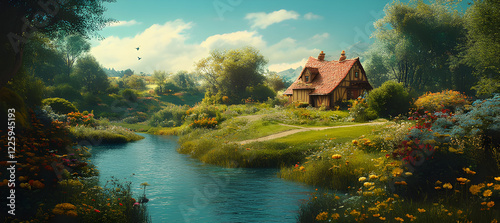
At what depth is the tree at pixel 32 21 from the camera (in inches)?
497

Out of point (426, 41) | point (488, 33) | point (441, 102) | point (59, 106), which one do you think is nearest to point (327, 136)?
point (441, 102)

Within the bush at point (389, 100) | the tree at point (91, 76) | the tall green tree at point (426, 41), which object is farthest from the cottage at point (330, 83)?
the tree at point (91, 76)

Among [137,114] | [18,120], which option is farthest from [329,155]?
[137,114]

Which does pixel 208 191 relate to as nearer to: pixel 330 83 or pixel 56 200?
pixel 56 200

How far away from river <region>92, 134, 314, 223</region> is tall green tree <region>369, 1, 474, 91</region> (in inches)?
1411

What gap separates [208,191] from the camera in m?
10.6

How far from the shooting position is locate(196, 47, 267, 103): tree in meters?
49.5

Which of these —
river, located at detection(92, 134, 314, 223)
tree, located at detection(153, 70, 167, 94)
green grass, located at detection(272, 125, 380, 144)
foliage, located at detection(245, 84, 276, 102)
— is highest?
tree, located at detection(153, 70, 167, 94)

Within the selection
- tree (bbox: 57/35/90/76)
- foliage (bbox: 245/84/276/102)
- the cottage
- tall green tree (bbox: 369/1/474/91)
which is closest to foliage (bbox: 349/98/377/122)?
the cottage

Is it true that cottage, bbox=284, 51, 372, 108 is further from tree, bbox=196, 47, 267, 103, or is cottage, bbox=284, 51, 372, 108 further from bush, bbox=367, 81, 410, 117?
tree, bbox=196, 47, 267, 103

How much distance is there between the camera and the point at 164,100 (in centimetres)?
6512

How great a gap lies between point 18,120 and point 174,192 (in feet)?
23.3

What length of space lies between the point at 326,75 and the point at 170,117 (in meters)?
20.6

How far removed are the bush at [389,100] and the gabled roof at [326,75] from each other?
798 cm
